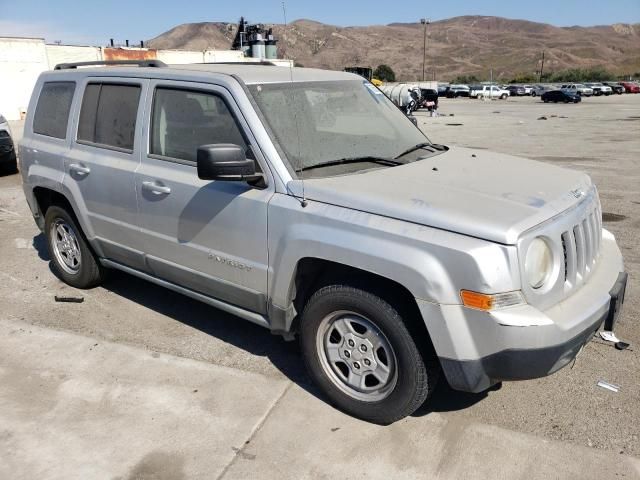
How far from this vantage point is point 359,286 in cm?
303

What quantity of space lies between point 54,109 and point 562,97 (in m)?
52.2

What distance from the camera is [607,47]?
7835 inches

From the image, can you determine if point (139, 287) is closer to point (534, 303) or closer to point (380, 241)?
point (380, 241)

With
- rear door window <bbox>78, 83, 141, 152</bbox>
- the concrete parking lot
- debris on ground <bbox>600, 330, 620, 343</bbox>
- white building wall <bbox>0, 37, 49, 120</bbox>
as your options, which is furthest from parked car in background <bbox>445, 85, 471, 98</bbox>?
rear door window <bbox>78, 83, 141, 152</bbox>

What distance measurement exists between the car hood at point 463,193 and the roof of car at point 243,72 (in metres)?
0.90

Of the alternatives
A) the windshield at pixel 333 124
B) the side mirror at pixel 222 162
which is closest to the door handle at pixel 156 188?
the side mirror at pixel 222 162

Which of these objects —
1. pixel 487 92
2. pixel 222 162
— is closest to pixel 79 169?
pixel 222 162

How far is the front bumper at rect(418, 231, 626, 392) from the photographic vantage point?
8.56 feet

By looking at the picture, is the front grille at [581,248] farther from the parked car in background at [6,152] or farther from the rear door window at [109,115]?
the parked car in background at [6,152]

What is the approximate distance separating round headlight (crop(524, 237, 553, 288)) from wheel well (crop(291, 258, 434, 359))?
0.56 metres

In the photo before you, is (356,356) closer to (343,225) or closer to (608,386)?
(343,225)

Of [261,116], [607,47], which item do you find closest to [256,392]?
[261,116]

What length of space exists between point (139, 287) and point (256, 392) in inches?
88.9

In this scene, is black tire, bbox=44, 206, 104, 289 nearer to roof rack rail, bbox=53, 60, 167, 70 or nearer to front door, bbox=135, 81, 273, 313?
front door, bbox=135, 81, 273, 313
